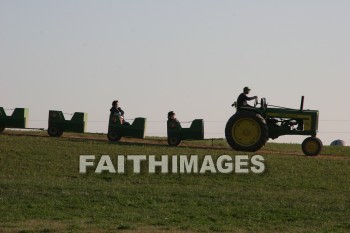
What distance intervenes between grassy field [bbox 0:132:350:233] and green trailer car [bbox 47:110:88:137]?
8.27ft

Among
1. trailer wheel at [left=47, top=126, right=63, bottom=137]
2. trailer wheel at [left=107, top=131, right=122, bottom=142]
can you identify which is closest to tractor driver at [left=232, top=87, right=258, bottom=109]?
trailer wheel at [left=107, top=131, right=122, bottom=142]

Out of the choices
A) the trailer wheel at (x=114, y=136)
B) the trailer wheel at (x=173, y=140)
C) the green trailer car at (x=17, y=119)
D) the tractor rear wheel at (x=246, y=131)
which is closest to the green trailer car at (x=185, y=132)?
the trailer wheel at (x=173, y=140)

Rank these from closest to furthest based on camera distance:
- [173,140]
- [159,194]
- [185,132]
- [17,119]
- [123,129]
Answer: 1. [159,194]
2. [185,132]
3. [173,140]
4. [123,129]
5. [17,119]

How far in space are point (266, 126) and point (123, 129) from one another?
20.6 feet

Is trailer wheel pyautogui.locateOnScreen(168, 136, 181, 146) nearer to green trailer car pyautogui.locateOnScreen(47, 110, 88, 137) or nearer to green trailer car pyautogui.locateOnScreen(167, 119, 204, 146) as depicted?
green trailer car pyautogui.locateOnScreen(167, 119, 204, 146)

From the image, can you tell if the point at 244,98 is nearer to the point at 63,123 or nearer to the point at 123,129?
the point at 123,129

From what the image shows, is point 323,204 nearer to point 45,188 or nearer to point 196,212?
point 196,212

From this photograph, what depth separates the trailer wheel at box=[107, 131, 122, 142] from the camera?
32500 mm

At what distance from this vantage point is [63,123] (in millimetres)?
33281

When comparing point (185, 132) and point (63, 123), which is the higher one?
point (63, 123)

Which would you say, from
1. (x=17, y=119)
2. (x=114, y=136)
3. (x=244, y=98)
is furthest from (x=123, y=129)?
(x=244, y=98)

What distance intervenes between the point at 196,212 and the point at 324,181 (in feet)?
22.9

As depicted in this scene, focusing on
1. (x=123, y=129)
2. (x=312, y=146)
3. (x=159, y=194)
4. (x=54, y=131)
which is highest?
(x=123, y=129)

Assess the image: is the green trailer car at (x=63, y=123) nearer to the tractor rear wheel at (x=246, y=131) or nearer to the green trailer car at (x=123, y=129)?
the green trailer car at (x=123, y=129)
